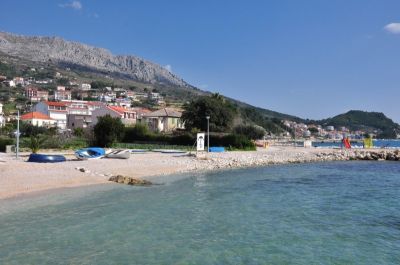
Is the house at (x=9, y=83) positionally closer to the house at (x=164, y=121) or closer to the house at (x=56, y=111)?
the house at (x=56, y=111)

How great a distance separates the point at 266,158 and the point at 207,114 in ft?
62.0

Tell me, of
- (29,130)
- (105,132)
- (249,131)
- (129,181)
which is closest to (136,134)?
(105,132)

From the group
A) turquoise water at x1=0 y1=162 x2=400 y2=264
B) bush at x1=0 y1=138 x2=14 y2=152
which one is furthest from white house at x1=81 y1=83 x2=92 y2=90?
turquoise water at x1=0 y1=162 x2=400 y2=264

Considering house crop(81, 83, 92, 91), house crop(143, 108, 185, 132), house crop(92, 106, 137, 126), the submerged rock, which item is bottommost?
the submerged rock

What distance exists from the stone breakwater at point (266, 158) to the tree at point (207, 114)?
1397 cm

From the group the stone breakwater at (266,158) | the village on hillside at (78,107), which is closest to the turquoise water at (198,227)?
the stone breakwater at (266,158)

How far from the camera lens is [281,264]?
9570 millimetres

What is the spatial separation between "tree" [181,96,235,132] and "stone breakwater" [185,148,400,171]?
14.0m

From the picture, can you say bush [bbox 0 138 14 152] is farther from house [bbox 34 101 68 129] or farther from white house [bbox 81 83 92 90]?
white house [bbox 81 83 92 90]

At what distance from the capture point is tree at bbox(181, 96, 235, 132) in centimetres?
6188

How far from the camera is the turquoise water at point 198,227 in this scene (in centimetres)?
1011

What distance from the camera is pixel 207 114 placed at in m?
61.5

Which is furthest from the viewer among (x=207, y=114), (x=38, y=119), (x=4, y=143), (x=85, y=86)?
(x=85, y=86)

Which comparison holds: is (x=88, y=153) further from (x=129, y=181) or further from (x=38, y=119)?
(x=38, y=119)
